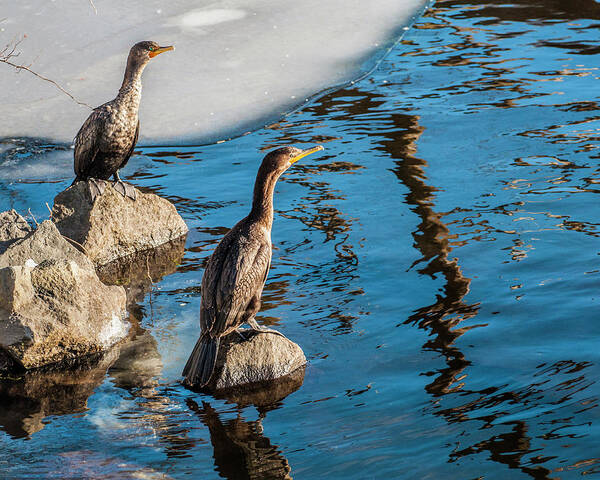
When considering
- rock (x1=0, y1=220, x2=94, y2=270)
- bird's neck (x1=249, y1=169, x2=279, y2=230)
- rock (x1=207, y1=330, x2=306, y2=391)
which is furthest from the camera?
rock (x1=0, y1=220, x2=94, y2=270)

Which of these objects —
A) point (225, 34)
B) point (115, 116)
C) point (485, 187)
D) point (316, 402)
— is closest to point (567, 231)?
point (485, 187)

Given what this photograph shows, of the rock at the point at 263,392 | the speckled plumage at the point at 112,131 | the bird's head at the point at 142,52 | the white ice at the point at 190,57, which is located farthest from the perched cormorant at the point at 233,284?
the white ice at the point at 190,57

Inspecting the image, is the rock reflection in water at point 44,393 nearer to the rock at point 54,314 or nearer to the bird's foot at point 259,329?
the rock at point 54,314

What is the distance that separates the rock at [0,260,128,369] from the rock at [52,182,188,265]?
3.77 feet

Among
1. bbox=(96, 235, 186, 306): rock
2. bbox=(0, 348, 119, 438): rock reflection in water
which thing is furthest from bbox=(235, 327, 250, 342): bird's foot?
bbox=(96, 235, 186, 306): rock

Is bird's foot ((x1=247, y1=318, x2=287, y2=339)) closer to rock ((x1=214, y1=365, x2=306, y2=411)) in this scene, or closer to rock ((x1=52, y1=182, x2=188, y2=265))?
rock ((x1=214, y1=365, x2=306, y2=411))

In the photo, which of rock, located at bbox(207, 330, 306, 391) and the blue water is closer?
the blue water

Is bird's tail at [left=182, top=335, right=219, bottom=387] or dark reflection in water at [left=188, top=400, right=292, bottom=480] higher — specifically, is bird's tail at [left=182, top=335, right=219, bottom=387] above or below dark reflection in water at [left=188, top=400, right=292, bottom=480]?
above

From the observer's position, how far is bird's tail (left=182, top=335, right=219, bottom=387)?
4.71 metres

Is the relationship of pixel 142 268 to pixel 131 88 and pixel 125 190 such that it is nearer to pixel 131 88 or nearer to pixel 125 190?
pixel 125 190

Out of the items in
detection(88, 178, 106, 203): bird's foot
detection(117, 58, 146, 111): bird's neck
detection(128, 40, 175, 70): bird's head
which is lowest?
detection(88, 178, 106, 203): bird's foot

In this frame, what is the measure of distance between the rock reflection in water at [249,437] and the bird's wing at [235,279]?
0.39 metres

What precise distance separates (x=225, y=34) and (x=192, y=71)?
91 centimetres

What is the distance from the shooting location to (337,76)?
1009 cm
